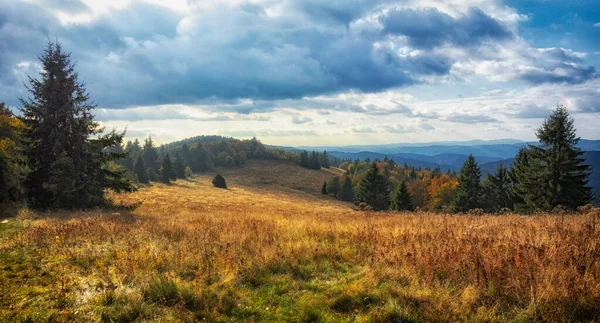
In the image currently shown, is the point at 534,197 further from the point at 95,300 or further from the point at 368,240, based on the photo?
the point at 95,300

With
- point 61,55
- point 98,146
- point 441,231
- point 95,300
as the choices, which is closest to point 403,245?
point 441,231

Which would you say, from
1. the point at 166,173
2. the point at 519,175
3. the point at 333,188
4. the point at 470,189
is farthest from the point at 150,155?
the point at 519,175

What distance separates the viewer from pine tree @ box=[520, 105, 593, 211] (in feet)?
101

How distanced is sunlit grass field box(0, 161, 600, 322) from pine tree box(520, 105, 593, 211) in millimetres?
30127

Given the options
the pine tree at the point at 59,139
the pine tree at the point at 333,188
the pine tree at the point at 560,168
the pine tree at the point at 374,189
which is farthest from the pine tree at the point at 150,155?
the pine tree at the point at 560,168

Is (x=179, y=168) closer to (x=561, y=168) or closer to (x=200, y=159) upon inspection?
(x=200, y=159)

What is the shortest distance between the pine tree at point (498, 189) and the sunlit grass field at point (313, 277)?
48.4 meters

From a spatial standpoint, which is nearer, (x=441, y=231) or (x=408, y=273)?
(x=408, y=273)

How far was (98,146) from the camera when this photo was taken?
1852 cm

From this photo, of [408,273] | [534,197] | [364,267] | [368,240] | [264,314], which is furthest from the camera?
[534,197]

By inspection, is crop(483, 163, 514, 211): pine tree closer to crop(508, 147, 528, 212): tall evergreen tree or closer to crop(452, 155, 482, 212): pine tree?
crop(508, 147, 528, 212): tall evergreen tree

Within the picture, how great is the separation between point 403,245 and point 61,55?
21.2 m

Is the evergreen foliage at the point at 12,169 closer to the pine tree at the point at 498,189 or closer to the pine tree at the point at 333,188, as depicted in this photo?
the pine tree at the point at 498,189

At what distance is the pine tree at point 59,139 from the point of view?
690 inches
